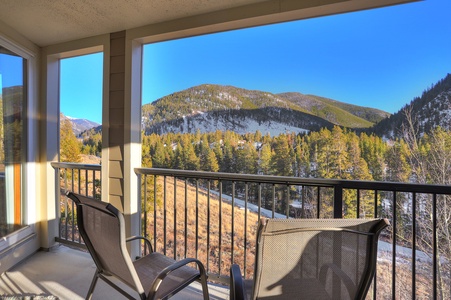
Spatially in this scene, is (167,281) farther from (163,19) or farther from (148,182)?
(163,19)

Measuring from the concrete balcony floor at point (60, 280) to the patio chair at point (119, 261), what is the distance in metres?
0.63

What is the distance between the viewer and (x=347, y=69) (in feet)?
7.13

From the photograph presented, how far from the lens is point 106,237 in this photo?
1.35 meters

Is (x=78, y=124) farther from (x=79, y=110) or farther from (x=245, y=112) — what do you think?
(x=245, y=112)

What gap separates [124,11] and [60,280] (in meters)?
2.54

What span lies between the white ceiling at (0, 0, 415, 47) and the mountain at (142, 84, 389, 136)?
2.37 ft

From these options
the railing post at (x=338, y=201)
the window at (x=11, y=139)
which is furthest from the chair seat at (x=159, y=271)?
the window at (x=11, y=139)

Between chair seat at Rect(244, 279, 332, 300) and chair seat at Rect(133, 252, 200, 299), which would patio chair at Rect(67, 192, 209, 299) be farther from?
chair seat at Rect(244, 279, 332, 300)

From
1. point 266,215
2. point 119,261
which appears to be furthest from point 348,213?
point 119,261

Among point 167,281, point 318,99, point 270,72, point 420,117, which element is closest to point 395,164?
point 420,117

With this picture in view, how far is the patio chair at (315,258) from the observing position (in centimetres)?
96

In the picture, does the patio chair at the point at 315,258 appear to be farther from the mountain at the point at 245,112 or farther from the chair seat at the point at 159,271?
the mountain at the point at 245,112

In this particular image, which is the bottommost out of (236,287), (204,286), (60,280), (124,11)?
(60,280)

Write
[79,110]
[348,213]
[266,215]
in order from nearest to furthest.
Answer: [348,213] → [266,215] → [79,110]
